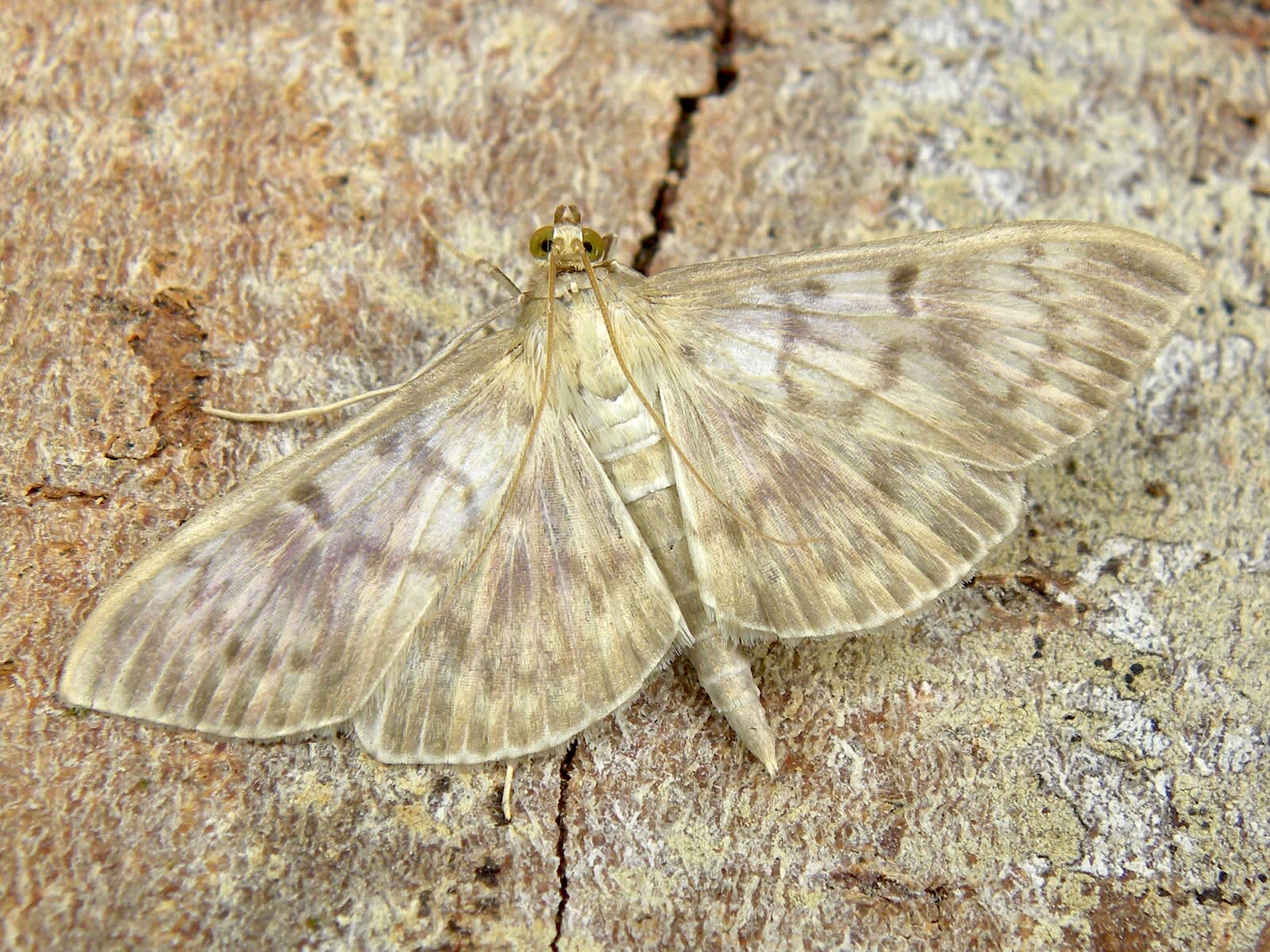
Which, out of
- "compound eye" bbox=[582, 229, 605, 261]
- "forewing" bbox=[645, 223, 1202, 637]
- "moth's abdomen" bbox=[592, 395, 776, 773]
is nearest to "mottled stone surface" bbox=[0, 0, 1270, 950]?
"moth's abdomen" bbox=[592, 395, 776, 773]

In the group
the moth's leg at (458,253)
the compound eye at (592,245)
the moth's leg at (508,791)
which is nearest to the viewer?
the moth's leg at (508,791)

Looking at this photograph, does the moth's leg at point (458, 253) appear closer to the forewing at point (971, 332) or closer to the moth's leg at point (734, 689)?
the forewing at point (971, 332)

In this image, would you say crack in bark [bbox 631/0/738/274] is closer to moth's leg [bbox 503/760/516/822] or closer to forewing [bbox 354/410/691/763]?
forewing [bbox 354/410/691/763]

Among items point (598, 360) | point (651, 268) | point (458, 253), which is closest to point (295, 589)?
point (598, 360)

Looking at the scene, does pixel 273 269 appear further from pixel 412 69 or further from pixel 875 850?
pixel 875 850

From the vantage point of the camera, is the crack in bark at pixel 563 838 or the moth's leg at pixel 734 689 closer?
the crack in bark at pixel 563 838

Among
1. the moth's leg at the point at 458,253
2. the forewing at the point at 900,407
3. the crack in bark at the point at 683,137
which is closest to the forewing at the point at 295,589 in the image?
the forewing at the point at 900,407

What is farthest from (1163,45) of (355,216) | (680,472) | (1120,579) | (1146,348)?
(355,216)
